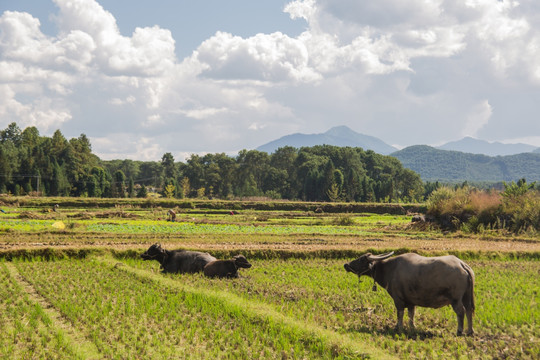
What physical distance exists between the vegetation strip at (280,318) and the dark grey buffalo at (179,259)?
185 cm

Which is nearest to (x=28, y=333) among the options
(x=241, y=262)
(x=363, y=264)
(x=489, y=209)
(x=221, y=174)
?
(x=363, y=264)

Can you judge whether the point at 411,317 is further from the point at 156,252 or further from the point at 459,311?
the point at 156,252

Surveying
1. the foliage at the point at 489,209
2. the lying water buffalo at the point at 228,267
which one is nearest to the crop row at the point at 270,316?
the lying water buffalo at the point at 228,267

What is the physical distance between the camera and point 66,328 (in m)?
10.6

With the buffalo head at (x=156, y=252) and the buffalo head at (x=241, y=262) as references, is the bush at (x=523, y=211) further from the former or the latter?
the buffalo head at (x=156, y=252)

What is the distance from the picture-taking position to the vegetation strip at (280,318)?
8.73 m

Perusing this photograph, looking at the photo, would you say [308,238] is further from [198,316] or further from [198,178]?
[198,178]

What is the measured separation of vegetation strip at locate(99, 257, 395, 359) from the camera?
Result: 8.73m

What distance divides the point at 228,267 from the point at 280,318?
636 centimetres

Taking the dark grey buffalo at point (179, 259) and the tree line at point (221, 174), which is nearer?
the dark grey buffalo at point (179, 259)

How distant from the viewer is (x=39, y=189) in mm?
89688

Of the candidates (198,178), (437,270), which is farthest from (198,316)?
(198,178)

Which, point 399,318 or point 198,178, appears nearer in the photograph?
point 399,318

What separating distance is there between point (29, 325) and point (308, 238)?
69.0 ft
